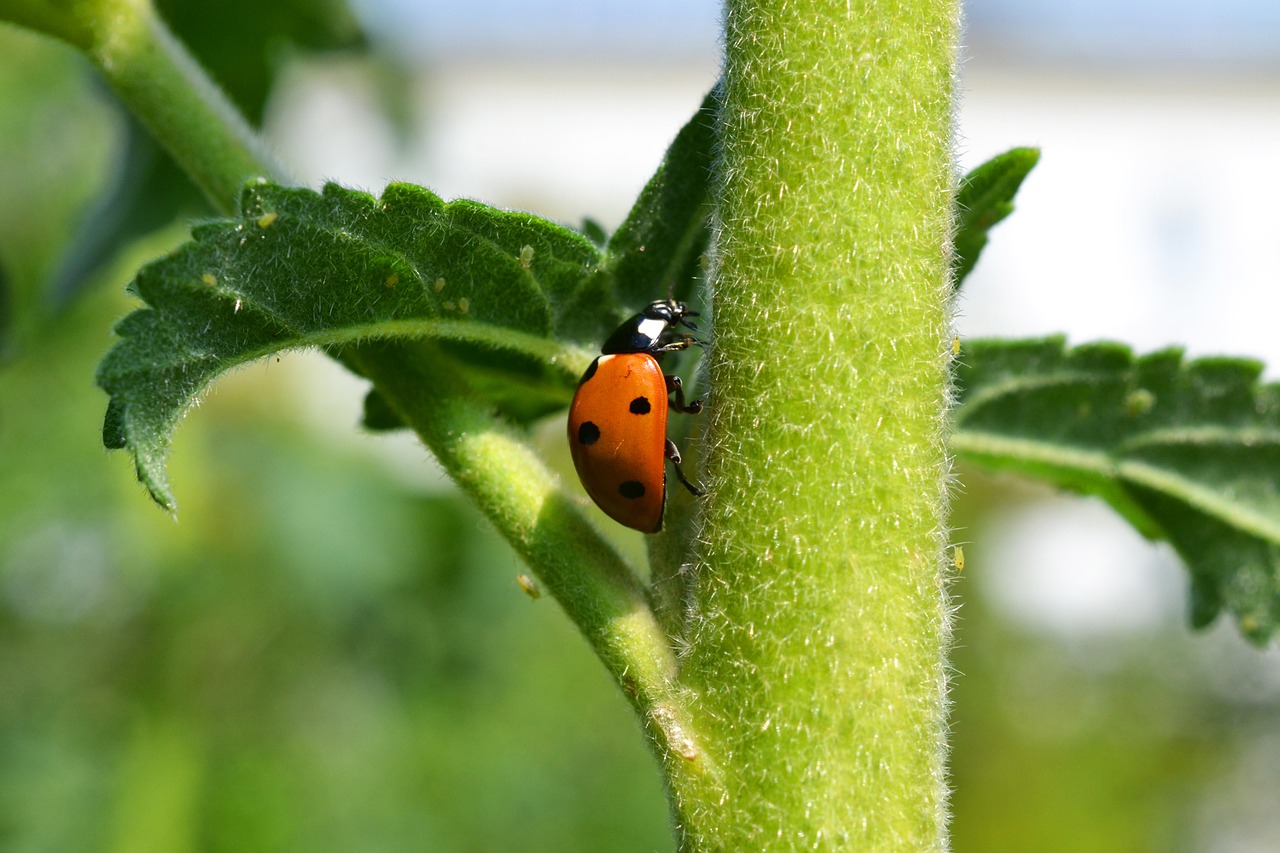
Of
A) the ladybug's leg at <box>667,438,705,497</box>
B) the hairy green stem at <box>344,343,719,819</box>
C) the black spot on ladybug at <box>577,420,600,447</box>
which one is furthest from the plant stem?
the black spot on ladybug at <box>577,420,600,447</box>

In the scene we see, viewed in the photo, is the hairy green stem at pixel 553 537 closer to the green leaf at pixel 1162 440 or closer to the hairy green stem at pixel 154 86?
the hairy green stem at pixel 154 86

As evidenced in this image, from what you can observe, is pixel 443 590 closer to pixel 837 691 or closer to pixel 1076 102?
pixel 837 691

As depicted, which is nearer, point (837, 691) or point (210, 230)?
point (837, 691)

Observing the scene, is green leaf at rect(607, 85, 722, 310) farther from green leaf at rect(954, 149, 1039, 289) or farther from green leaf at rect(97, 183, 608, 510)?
green leaf at rect(954, 149, 1039, 289)

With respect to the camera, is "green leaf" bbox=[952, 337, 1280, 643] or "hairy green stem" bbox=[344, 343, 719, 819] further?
"green leaf" bbox=[952, 337, 1280, 643]

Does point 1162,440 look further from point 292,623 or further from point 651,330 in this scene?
point 292,623

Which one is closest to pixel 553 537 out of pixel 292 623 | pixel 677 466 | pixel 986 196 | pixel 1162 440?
pixel 677 466

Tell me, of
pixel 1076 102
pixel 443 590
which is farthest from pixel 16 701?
pixel 1076 102
